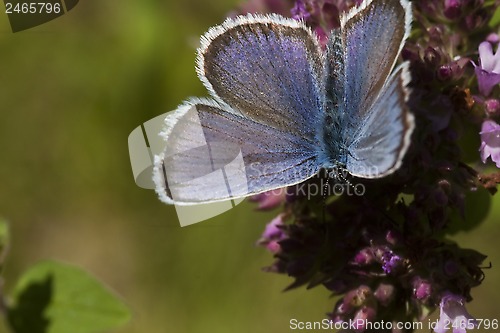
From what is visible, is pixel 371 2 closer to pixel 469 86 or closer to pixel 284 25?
pixel 284 25

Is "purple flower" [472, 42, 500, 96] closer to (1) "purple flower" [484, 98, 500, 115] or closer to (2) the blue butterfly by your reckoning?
(1) "purple flower" [484, 98, 500, 115]

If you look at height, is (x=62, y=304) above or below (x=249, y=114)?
below

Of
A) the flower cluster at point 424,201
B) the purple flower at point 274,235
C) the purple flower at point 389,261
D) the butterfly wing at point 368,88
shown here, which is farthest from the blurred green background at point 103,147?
the butterfly wing at point 368,88

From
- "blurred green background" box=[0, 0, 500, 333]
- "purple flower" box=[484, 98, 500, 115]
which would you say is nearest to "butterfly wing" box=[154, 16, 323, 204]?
"purple flower" box=[484, 98, 500, 115]

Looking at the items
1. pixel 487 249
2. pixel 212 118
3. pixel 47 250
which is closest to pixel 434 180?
pixel 212 118

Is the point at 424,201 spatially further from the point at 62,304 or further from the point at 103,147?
the point at 103,147

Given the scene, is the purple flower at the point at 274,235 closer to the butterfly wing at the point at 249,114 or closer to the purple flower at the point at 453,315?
the butterfly wing at the point at 249,114

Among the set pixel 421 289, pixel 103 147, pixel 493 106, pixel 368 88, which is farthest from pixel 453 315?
pixel 103 147
